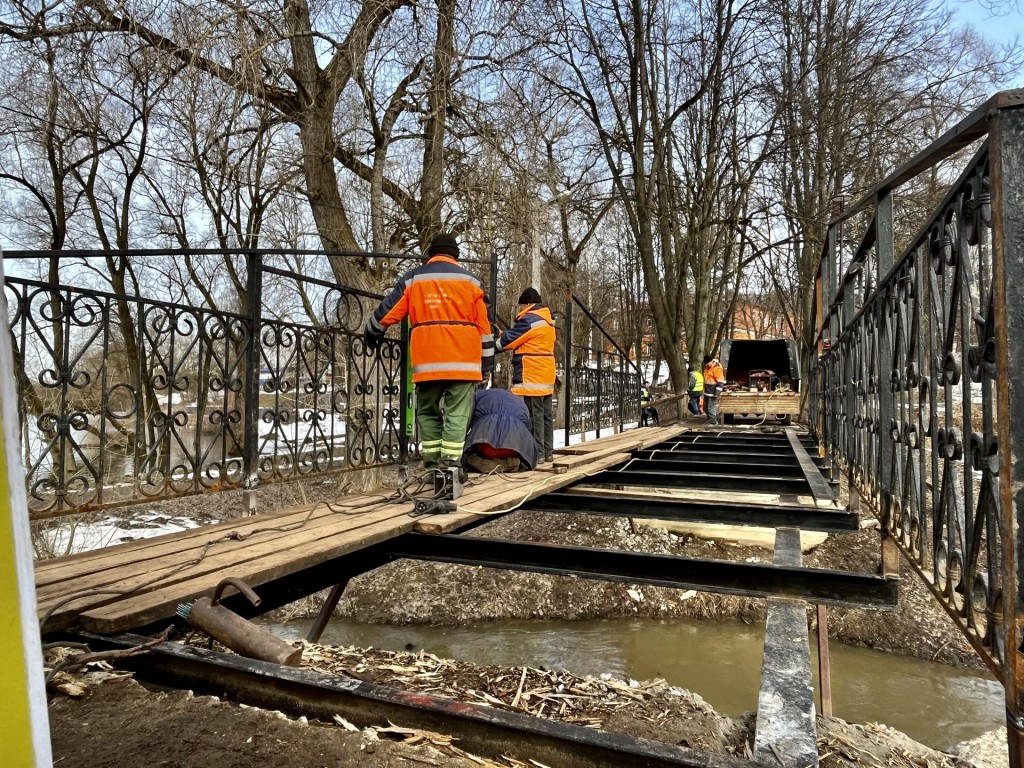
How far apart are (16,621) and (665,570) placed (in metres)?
3.02

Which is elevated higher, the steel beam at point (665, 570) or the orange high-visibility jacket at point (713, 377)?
the orange high-visibility jacket at point (713, 377)

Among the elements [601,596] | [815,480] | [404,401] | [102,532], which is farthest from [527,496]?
[102,532]

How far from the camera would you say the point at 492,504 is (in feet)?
13.5

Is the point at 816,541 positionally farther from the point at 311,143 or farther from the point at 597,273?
the point at 597,273

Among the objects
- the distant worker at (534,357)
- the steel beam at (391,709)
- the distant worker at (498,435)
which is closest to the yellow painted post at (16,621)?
the steel beam at (391,709)

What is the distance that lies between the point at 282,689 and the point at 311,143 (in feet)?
27.8

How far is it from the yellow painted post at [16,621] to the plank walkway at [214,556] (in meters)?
1.71

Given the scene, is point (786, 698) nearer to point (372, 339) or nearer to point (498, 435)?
point (372, 339)

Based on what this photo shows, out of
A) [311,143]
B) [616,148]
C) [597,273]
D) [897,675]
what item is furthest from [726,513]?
[597,273]

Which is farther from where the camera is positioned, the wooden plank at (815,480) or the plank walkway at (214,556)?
the wooden plank at (815,480)

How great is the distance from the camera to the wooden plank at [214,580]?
2.13 m

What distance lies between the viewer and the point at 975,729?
6852 millimetres

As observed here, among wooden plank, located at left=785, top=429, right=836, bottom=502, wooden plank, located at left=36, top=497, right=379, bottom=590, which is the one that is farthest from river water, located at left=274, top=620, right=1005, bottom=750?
wooden plank, located at left=36, top=497, right=379, bottom=590

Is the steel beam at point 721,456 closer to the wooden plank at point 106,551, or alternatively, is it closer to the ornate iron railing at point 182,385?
the ornate iron railing at point 182,385
